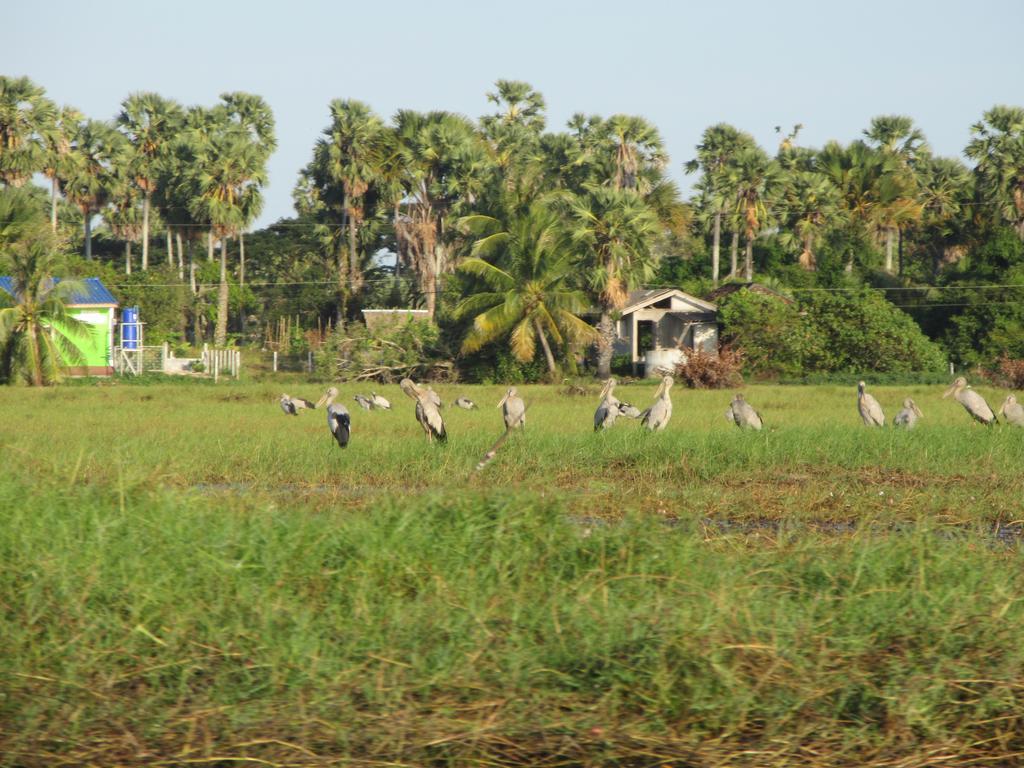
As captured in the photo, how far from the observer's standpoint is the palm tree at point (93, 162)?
4978cm

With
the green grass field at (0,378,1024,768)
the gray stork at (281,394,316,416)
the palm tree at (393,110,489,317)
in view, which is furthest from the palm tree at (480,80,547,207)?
the green grass field at (0,378,1024,768)

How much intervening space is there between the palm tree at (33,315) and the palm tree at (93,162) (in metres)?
19.4

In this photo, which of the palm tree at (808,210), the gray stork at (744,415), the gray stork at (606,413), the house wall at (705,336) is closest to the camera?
the gray stork at (606,413)

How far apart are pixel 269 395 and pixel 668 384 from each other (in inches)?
520

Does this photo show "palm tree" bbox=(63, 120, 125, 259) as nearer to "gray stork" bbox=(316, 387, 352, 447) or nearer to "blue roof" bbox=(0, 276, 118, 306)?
"blue roof" bbox=(0, 276, 118, 306)

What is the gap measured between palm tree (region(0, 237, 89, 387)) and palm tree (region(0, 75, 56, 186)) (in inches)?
613

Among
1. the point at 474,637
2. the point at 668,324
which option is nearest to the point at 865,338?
the point at 668,324

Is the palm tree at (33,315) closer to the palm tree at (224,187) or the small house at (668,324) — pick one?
the palm tree at (224,187)

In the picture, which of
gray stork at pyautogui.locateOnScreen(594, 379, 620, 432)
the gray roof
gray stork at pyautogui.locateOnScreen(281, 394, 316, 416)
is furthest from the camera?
the gray roof

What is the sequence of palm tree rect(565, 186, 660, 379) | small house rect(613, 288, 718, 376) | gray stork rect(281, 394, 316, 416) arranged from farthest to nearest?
small house rect(613, 288, 718, 376) → palm tree rect(565, 186, 660, 379) → gray stork rect(281, 394, 316, 416)

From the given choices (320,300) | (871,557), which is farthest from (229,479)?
(320,300)

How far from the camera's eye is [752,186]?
45812mm

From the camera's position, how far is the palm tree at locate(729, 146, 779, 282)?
150 ft

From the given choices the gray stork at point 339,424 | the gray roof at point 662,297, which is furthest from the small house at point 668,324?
the gray stork at point 339,424
